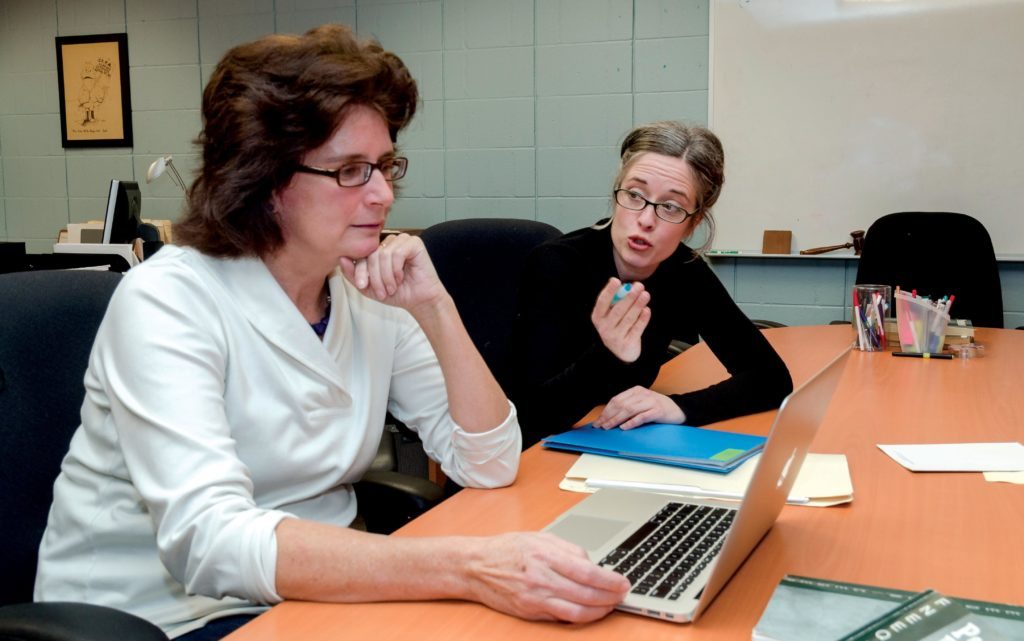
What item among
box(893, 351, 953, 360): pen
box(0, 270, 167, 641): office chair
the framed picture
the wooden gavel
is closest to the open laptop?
box(0, 270, 167, 641): office chair

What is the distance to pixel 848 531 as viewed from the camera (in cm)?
107

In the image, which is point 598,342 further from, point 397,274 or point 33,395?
point 33,395

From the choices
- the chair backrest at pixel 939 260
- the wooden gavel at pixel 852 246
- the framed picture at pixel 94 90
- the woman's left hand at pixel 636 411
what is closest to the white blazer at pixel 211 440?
the woman's left hand at pixel 636 411

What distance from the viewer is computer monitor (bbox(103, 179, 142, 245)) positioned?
353cm

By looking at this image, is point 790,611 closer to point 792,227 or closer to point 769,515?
point 769,515

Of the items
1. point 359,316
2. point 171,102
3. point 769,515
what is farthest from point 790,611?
point 171,102

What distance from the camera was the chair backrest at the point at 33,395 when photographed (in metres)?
1.15

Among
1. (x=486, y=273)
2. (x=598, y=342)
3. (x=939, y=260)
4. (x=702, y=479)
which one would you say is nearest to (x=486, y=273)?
(x=486, y=273)

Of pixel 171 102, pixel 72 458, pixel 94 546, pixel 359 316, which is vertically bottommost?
pixel 94 546

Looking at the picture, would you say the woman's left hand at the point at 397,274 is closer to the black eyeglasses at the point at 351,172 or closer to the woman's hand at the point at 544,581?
the black eyeglasses at the point at 351,172

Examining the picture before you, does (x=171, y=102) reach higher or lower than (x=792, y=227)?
higher

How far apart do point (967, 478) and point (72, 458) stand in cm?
124

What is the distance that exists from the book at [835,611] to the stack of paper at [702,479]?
305 mm

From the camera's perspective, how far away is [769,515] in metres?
0.99
